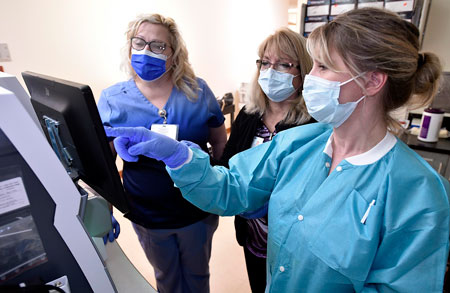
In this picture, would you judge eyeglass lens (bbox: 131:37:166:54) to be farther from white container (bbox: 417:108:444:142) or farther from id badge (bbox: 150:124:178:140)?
white container (bbox: 417:108:444:142)

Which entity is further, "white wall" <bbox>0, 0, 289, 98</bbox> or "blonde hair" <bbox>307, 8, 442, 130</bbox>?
"white wall" <bbox>0, 0, 289, 98</bbox>

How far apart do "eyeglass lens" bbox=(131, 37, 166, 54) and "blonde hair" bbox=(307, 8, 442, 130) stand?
0.70m

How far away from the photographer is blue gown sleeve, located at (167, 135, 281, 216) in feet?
2.74

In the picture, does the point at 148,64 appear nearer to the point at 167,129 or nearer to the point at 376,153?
the point at 167,129

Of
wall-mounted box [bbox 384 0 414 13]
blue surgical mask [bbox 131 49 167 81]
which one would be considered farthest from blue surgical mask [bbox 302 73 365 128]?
→ wall-mounted box [bbox 384 0 414 13]

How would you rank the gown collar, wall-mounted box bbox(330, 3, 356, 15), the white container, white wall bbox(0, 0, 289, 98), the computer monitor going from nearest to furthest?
the computer monitor
the gown collar
the white container
white wall bbox(0, 0, 289, 98)
wall-mounted box bbox(330, 3, 356, 15)

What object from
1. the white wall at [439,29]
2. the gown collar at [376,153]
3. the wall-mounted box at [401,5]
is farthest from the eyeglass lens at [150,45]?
the white wall at [439,29]

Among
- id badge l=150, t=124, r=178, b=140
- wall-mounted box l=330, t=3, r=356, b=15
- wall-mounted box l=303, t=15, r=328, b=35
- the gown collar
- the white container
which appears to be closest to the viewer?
the gown collar

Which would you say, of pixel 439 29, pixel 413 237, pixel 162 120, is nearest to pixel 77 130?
pixel 162 120

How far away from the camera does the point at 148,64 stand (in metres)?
1.18

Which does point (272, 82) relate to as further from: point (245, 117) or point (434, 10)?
point (434, 10)

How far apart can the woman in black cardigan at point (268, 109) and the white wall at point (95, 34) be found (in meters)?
1.97

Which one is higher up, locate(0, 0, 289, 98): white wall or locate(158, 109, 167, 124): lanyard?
locate(0, 0, 289, 98): white wall

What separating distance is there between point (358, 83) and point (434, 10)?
228cm
